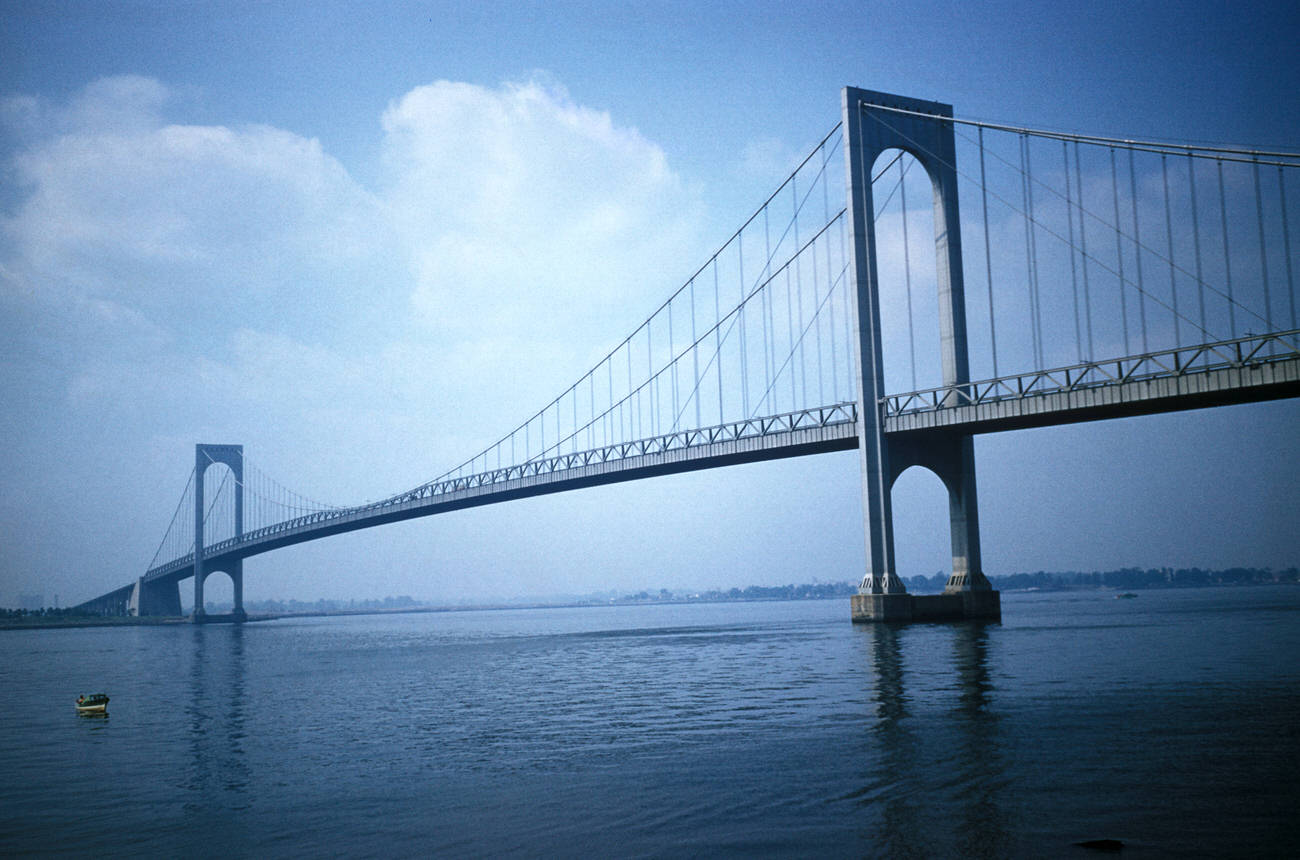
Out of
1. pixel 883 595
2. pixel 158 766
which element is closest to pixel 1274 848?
pixel 158 766

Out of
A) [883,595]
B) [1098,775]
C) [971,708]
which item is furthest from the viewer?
[883,595]

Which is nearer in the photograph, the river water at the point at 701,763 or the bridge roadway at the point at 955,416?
the river water at the point at 701,763

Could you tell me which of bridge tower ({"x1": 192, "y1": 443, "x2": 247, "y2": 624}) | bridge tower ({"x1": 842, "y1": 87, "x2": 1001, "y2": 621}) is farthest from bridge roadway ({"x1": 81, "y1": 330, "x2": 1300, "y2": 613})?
bridge tower ({"x1": 192, "y1": 443, "x2": 247, "y2": 624})

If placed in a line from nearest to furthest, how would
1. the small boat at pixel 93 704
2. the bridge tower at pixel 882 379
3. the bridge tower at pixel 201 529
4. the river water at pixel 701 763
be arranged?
1. the river water at pixel 701 763
2. the small boat at pixel 93 704
3. the bridge tower at pixel 882 379
4. the bridge tower at pixel 201 529

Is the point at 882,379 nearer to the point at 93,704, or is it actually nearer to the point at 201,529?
the point at 93,704

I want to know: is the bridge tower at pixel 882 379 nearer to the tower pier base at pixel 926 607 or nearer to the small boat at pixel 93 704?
the tower pier base at pixel 926 607

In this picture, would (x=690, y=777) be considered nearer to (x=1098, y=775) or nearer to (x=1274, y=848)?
(x=1098, y=775)

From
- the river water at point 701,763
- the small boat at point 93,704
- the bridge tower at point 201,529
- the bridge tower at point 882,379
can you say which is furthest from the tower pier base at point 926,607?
the bridge tower at point 201,529
